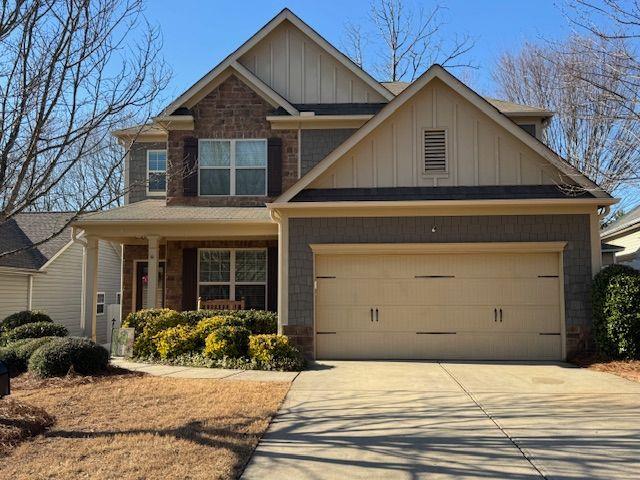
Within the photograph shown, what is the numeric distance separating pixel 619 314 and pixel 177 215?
33.5 ft

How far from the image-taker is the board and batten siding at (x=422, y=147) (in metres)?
12.4

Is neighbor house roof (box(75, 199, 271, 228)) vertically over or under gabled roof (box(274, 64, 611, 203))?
under

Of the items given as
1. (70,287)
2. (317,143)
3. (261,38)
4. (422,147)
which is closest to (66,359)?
(422,147)

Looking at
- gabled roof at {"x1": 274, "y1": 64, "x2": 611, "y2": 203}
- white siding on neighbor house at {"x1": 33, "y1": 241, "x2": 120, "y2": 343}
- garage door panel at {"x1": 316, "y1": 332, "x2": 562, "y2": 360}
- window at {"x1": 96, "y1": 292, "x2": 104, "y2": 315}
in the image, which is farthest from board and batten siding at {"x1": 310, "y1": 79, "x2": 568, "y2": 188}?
window at {"x1": 96, "y1": 292, "x2": 104, "y2": 315}

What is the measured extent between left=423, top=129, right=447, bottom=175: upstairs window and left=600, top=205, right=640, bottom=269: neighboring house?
813 centimetres

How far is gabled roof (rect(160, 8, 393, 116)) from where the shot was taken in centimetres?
1608

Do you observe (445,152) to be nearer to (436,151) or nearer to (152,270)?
(436,151)

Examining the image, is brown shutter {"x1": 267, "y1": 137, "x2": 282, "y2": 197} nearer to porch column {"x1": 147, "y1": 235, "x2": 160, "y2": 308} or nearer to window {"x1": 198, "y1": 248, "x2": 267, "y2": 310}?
window {"x1": 198, "y1": 248, "x2": 267, "y2": 310}

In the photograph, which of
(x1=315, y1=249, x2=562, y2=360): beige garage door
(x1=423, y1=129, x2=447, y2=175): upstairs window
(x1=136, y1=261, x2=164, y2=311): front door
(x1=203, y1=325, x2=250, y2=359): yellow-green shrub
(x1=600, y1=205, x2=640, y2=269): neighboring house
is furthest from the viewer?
(x1=600, y1=205, x2=640, y2=269): neighboring house

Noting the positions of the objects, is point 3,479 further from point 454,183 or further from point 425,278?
point 454,183

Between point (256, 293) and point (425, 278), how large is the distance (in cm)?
547

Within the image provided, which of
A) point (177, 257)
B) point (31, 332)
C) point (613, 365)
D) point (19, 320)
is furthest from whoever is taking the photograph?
point (177, 257)

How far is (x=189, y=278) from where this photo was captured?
1617 cm

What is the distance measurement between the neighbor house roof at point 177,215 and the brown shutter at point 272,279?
1.30m
